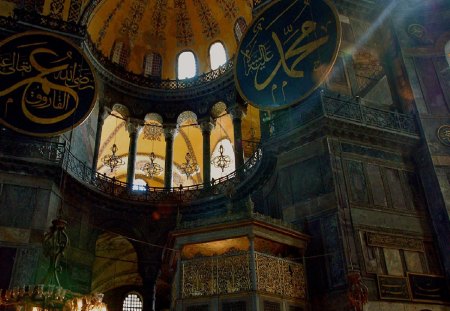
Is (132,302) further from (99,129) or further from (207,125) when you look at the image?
(207,125)

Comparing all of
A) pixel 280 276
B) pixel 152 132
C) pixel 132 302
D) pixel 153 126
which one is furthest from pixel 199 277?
pixel 152 132

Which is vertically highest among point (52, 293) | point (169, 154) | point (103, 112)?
point (103, 112)

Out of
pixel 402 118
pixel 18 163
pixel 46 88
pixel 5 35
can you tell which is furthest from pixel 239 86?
pixel 5 35

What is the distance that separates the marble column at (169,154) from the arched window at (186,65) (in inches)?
86.7

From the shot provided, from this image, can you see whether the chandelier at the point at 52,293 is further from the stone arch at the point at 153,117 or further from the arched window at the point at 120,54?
the arched window at the point at 120,54

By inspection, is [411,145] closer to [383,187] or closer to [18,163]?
[383,187]

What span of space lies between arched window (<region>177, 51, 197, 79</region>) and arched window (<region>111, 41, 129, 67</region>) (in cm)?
197

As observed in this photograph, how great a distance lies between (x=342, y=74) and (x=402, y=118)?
1832 mm

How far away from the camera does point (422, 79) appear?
11.6m

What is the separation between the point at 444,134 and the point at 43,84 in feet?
32.3

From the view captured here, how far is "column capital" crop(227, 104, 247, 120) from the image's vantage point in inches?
586

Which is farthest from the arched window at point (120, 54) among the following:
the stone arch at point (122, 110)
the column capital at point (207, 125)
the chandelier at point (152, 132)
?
the column capital at point (207, 125)

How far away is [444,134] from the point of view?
Answer: 10797 millimetres

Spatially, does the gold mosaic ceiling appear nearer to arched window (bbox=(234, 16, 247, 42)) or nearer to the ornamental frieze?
arched window (bbox=(234, 16, 247, 42))
